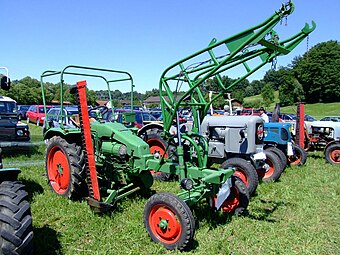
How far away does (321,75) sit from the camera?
184 feet

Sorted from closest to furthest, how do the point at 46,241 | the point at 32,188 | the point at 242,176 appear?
the point at 46,241, the point at 242,176, the point at 32,188

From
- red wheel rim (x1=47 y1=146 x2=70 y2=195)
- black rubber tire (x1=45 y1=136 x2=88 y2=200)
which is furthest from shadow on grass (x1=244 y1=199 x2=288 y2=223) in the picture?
red wheel rim (x1=47 y1=146 x2=70 y2=195)

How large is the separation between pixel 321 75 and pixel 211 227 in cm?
5862

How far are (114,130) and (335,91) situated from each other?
57.6 meters

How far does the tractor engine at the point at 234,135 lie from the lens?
6316 mm

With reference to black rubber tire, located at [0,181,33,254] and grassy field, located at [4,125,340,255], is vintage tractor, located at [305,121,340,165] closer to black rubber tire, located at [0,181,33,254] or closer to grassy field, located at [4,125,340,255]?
grassy field, located at [4,125,340,255]

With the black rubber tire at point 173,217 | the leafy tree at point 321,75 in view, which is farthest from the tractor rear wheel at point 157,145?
the leafy tree at point 321,75

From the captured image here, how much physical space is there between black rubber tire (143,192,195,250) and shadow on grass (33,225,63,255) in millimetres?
1051

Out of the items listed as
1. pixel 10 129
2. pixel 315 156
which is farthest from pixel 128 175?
pixel 315 156

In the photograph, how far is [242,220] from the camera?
15.0 feet

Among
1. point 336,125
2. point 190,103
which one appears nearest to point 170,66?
point 190,103

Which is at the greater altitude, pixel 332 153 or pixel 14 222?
pixel 14 222

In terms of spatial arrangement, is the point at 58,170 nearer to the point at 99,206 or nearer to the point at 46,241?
the point at 99,206

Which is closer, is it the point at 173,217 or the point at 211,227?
the point at 173,217
